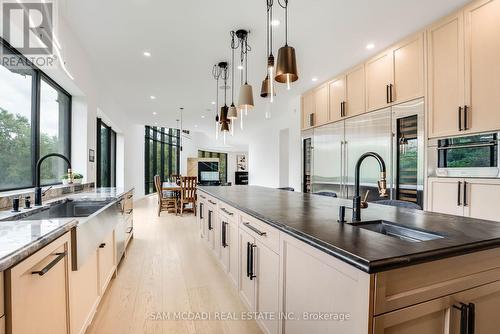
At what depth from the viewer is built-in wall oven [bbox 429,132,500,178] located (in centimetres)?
211

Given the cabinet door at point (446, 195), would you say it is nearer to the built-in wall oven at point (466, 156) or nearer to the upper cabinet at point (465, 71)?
the built-in wall oven at point (466, 156)

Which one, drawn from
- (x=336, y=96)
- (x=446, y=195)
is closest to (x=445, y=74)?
(x=446, y=195)

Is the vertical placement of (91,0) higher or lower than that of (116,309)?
higher

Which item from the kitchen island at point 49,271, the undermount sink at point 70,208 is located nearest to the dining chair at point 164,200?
the undermount sink at point 70,208

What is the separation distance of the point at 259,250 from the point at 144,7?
250 cm

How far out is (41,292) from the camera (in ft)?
3.45

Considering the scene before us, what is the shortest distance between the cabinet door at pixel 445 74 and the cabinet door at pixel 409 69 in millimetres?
103

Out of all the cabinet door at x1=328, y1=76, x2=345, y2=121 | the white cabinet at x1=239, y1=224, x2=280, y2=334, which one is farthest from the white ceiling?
the white cabinet at x1=239, y1=224, x2=280, y2=334

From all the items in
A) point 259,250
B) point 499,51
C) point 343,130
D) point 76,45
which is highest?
point 76,45

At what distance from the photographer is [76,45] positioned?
3082 millimetres

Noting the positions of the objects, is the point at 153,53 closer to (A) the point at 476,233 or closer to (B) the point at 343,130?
(B) the point at 343,130

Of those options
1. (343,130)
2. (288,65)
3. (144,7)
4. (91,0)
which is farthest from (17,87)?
(343,130)

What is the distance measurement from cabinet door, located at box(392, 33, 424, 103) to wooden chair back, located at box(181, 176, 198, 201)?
186 inches
